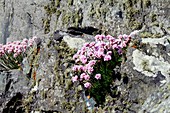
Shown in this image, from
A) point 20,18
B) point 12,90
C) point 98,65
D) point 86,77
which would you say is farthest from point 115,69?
point 20,18

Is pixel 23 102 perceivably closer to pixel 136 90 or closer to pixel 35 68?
pixel 35 68

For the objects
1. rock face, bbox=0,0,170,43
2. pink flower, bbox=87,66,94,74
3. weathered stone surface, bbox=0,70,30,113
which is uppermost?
rock face, bbox=0,0,170,43

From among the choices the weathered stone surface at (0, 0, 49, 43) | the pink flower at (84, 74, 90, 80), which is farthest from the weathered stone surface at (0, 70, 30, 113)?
the weathered stone surface at (0, 0, 49, 43)

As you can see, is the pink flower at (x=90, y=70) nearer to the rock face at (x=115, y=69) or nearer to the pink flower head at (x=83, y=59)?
the pink flower head at (x=83, y=59)

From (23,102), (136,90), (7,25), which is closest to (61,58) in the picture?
(23,102)

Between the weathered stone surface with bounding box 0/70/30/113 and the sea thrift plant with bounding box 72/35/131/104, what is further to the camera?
the weathered stone surface with bounding box 0/70/30/113

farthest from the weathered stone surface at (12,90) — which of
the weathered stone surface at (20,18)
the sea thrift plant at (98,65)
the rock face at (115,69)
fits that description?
the weathered stone surface at (20,18)

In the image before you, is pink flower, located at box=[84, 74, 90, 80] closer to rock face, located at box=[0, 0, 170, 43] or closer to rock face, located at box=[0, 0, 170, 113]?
rock face, located at box=[0, 0, 170, 113]
